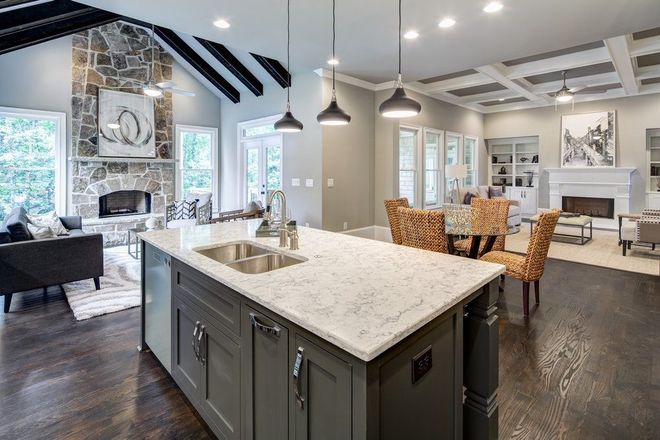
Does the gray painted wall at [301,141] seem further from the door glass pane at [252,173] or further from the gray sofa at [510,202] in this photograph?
the gray sofa at [510,202]

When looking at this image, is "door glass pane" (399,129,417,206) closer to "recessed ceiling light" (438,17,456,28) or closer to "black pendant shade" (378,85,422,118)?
"recessed ceiling light" (438,17,456,28)

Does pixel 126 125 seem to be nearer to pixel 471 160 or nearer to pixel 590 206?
pixel 471 160

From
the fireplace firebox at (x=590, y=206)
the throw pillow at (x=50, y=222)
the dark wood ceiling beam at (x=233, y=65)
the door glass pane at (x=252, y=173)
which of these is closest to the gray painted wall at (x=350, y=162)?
the dark wood ceiling beam at (x=233, y=65)

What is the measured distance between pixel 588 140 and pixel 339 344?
9.89 m

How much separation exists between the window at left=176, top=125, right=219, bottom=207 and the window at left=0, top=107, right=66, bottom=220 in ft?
6.93

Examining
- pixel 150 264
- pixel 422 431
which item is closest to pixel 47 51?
pixel 150 264

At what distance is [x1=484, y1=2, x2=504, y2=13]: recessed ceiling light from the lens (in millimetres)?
3633

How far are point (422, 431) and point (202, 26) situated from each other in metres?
4.65

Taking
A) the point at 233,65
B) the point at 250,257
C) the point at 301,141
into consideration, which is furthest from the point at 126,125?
the point at 250,257

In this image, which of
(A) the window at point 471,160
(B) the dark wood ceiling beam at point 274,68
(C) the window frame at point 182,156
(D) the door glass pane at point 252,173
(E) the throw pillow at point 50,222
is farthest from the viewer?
(A) the window at point 471,160

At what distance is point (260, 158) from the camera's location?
24.1ft

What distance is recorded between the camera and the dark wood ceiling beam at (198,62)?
6801mm

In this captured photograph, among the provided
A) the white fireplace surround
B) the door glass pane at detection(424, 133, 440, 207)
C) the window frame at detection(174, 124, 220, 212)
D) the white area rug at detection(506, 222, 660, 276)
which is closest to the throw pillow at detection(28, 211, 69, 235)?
the window frame at detection(174, 124, 220, 212)

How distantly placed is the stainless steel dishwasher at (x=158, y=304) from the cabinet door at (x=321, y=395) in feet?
4.39
